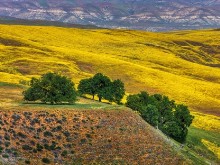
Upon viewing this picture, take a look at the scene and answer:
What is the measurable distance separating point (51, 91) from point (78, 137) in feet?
36.5

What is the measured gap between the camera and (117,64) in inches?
5192

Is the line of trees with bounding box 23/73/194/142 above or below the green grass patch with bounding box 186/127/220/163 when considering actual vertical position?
above

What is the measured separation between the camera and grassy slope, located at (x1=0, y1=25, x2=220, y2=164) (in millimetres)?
102875

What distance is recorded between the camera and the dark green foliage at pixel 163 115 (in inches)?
2499

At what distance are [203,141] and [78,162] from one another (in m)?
30.3

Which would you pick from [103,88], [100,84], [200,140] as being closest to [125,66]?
[100,84]

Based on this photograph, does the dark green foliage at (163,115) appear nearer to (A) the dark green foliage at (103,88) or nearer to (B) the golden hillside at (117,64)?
(A) the dark green foliage at (103,88)

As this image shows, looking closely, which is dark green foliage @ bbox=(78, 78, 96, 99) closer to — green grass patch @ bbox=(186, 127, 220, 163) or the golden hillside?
the golden hillside

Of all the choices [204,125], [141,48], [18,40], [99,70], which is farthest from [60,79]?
[141,48]

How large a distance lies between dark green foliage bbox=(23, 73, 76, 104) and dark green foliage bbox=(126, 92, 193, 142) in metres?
10.5

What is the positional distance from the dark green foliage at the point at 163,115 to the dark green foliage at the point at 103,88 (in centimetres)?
625

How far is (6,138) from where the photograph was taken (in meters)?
44.6

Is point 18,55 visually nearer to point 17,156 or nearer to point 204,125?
point 204,125

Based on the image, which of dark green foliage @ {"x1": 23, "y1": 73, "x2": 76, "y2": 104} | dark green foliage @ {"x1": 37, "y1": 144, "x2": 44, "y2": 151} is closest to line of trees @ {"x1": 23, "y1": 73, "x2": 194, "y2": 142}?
dark green foliage @ {"x1": 23, "y1": 73, "x2": 76, "y2": 104}
